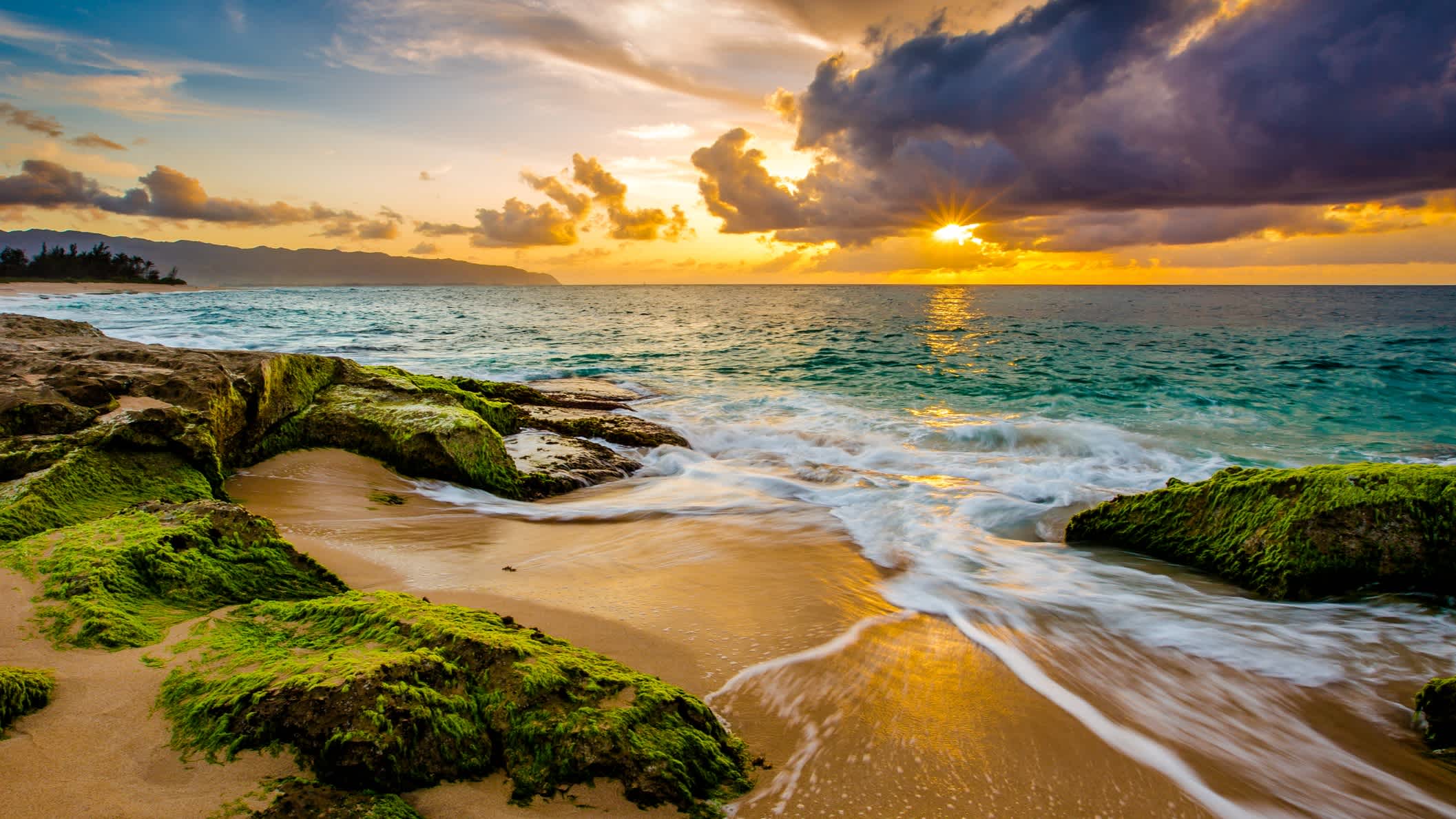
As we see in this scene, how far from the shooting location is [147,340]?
20.0 metres

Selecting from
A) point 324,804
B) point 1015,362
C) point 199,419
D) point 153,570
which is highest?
point 1015,362

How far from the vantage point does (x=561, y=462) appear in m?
7.48

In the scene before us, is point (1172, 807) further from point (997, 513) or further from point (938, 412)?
point (938, 412)

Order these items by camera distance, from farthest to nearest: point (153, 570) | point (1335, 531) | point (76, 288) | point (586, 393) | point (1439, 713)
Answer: point (76, 288), point (586, 393), point (1335, 531), point (1439, 713), point (153, 570)

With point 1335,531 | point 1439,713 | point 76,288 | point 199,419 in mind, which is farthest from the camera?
point 76,288

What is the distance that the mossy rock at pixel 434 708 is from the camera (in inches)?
77.9

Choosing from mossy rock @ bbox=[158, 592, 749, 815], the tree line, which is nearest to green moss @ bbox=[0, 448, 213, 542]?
mossy rock @ bbox=[158, 592, 749, 815]

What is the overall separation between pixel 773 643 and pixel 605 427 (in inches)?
257

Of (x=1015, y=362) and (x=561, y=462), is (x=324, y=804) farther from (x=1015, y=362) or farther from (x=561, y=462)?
(x=1015, y=362)

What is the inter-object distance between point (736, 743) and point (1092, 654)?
8.67ft

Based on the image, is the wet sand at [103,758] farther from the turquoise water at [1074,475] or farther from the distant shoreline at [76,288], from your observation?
the distant shoreline at [76,288]

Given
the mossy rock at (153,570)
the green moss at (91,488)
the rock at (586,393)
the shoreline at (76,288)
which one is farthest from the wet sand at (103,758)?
the shoreline at (76,288)

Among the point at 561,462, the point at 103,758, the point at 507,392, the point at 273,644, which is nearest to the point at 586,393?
the point at 507,392

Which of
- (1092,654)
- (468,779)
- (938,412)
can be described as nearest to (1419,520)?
(1092,654)
